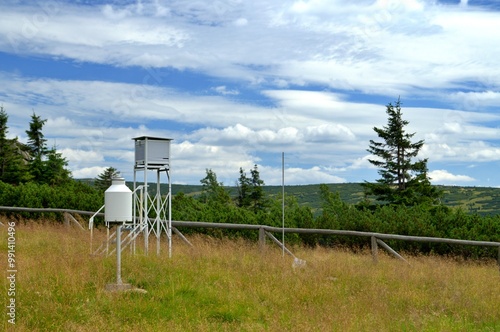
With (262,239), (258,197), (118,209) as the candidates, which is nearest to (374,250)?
(262,239)

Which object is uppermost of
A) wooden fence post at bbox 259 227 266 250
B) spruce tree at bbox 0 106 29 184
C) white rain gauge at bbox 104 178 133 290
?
spruce tree at bbox 0 106 29 184

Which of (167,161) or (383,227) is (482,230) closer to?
(383,227)

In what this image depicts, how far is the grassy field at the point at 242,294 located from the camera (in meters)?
8.80

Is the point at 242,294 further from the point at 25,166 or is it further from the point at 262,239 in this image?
the point at 25,166

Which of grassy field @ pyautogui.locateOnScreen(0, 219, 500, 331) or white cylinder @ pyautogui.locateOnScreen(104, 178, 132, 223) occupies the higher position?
white cylinder @ pyautogui.locateOnScreen(104, 178, 132, 223)

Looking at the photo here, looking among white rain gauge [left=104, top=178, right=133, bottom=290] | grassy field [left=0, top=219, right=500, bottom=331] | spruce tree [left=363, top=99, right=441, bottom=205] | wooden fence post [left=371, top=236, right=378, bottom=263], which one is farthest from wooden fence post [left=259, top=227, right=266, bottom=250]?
spruce tree [left=363, top=99, right=441, bottom=205]

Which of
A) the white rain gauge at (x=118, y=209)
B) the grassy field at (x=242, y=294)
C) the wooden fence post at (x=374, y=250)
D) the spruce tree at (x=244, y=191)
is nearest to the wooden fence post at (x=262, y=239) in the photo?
the grassy field at (x=242, y=294)

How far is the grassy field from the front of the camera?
8805mm

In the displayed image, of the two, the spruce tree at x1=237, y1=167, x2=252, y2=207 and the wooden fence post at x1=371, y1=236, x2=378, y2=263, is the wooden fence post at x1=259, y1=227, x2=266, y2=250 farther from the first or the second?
the spruce tree at x1=237, y1=167, x2=252, y2=207

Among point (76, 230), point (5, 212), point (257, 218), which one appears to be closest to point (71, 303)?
point (76, 230)

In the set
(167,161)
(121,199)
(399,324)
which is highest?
(167,161)

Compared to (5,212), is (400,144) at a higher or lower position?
higher

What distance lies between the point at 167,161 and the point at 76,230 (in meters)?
5.43

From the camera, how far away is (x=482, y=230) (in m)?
17.8
